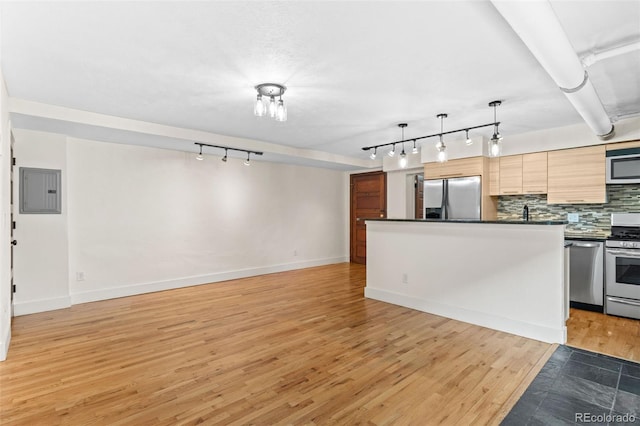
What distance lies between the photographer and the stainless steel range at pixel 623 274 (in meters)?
3.85

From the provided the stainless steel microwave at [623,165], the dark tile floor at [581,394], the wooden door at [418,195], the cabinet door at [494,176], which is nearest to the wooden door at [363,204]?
the wooden door at [418,195]

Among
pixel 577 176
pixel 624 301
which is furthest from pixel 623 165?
pixel 624 301

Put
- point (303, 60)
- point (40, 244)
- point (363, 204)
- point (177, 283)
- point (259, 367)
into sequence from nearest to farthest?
point (303, 60) < point (259, 367) < point (40, 244) < point (177, 283) < point (363, 204)

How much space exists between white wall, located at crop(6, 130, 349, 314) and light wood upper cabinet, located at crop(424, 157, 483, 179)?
9.20 feet

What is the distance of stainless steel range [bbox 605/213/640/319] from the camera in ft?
12.6

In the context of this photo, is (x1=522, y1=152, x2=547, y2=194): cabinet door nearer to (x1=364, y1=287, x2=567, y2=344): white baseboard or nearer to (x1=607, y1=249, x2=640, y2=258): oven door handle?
(x1=607, y1=249, x2=640, y2=258): oven door handle

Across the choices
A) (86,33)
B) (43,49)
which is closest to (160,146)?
(43,49)

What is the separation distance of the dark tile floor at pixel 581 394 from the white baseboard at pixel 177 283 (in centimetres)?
497

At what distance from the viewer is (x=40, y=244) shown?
4.20 m

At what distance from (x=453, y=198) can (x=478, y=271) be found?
2.07 metres

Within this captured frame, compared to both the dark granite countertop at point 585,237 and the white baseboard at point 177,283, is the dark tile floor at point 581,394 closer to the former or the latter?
the dark granite countertop at point 585,237

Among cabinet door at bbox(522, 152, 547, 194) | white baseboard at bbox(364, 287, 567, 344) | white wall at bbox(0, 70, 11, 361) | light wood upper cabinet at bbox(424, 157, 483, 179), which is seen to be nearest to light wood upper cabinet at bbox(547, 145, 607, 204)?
cabinet door at bbox(522, 152, 547, 194)

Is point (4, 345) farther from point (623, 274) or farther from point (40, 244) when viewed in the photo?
point (623, 274)

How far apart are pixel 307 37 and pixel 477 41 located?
120 cm
